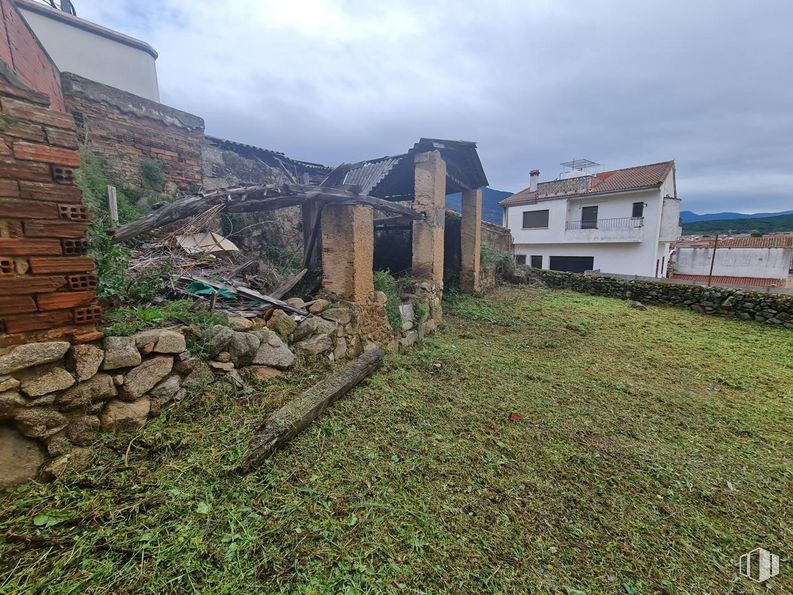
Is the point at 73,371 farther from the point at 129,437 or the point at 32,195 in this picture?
the point at 32,195

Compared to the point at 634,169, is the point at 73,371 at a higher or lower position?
Result: lower

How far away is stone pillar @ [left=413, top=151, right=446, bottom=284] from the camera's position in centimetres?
757

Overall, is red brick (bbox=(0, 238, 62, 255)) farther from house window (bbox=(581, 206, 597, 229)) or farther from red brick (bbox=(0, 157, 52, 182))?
house window (bbox=(581, 206, 597, 229))

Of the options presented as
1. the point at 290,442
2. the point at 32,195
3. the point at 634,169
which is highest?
the point at 634,169

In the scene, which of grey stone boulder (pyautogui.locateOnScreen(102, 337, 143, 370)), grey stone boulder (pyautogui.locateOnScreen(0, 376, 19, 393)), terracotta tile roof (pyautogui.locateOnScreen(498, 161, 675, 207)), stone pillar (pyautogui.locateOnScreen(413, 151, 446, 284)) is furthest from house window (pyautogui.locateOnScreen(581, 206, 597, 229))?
grey stone boulder (pyautogui.locateOnScreen(0, 376, 19, 393))

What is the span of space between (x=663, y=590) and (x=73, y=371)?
14.2ft

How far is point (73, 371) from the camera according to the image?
240 cm

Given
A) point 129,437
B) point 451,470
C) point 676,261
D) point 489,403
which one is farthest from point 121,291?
point 676,261

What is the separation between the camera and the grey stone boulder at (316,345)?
4168 mm

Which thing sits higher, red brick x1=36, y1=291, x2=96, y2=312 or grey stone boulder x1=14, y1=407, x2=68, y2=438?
red brick x1=36, y1=291, x2=96, y2=312

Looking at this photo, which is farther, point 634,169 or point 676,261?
point 676,261

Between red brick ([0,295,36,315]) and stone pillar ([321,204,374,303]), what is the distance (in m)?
3.29

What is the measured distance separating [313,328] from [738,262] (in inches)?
1133

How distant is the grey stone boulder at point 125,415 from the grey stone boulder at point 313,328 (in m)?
1.70
